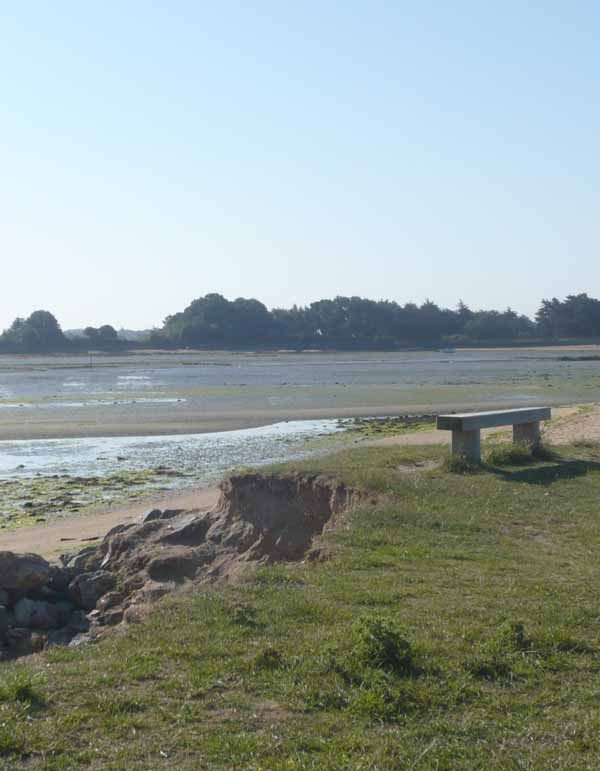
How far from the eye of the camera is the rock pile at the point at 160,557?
11.0m

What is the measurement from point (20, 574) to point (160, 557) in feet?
5.68

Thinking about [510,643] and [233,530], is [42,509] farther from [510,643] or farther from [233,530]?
[510,643]

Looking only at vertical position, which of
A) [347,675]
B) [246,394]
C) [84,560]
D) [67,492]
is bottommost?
[67,492]

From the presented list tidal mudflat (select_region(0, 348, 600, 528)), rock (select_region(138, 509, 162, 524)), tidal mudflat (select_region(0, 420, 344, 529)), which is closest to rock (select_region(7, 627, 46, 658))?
rock (select_region(138, 509, 162, 524))

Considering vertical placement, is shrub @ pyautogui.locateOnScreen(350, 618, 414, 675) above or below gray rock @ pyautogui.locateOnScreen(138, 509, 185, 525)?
above

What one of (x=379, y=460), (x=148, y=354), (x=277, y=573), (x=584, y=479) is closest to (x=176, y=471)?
(x=379, y=460)

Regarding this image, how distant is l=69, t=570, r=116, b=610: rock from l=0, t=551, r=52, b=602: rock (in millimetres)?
418

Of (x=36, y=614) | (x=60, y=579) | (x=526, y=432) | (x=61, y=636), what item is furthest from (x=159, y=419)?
(x=61, y=636)

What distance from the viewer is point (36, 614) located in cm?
1127

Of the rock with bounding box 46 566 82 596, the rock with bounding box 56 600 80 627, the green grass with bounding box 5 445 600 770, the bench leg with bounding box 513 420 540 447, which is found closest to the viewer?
the green grass with bounding box 5 445 600 770

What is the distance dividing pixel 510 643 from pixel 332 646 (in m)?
1.21

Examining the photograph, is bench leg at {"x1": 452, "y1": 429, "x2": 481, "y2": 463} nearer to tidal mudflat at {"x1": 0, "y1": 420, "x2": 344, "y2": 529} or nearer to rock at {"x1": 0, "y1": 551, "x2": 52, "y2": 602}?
rock at {"x1": 0, "y1": 551, "x2": 52, "y2": 602}

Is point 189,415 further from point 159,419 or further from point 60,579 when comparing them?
point 60,579

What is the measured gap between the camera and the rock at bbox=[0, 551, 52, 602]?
1177 centimetres
